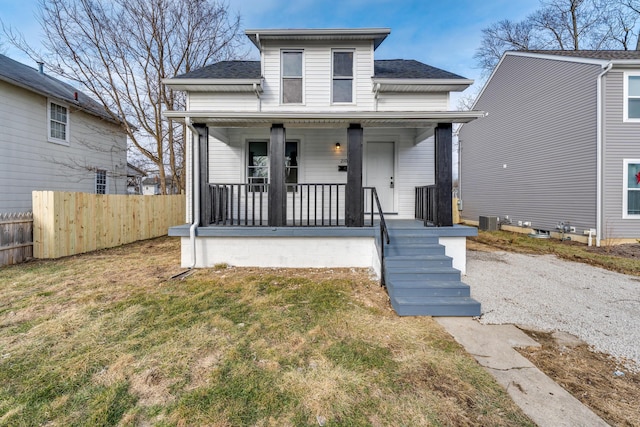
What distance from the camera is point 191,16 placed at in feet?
39.0

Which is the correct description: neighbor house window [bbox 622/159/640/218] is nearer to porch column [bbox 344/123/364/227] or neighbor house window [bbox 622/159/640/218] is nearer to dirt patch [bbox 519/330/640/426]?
dirt patch [bbox 519/330/640/426]

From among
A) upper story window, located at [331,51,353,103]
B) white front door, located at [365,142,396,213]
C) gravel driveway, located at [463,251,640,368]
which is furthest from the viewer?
white front door, located at [365,142,396,213]

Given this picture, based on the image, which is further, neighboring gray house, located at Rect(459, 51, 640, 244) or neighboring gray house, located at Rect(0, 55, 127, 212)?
neighboring gray house, located at Rect(459, 51, 640, 244)

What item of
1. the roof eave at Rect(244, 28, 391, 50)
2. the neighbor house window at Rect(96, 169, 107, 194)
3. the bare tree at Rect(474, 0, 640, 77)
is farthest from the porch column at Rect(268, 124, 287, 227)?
the bare tree at Rect(474, 0, 640, 77)

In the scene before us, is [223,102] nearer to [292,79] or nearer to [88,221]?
[292,79]

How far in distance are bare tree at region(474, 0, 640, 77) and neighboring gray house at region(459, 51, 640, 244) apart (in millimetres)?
7964

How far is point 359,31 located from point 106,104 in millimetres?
10684

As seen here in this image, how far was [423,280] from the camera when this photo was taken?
411cm

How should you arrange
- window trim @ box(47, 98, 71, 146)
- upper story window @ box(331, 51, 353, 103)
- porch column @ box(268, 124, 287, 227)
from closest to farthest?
1. porch column @ box(268, 124, 287, 227)
2. upper story window @ box(331, 51, 353, 103)
3. window trim @ box(47, 98, 71, 146)

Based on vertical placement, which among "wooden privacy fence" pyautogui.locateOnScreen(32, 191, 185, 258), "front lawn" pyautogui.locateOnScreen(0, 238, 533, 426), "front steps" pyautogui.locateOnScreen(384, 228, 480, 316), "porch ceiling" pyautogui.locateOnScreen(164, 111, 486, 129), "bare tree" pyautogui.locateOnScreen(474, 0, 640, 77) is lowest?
"front lawn" pyautogui.locateOnScreen(0, 238, 533, 426)

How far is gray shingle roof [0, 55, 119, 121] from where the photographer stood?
8.17 meters

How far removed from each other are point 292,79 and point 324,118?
2757mm

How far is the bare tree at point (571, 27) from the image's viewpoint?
15.0m

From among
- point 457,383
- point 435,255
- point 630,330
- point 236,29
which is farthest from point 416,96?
point 236,29
